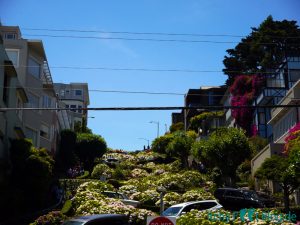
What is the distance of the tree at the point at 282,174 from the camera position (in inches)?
1087

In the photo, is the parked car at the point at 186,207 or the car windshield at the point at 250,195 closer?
the parked car at the point at 186,207

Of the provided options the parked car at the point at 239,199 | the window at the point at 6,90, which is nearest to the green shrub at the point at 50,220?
the parked car at the point at 239,199

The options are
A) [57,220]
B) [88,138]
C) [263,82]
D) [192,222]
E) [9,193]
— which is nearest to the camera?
[192,222]

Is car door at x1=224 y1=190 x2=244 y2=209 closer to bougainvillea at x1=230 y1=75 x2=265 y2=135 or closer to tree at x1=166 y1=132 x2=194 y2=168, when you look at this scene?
bougainvillea at x1=230 y1=75 x2=265 y2=135

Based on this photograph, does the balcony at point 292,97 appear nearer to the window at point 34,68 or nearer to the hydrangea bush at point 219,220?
the window at point 34,68

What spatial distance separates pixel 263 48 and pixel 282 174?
47924mm

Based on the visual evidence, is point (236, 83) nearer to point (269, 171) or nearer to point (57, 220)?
point (269, 171)

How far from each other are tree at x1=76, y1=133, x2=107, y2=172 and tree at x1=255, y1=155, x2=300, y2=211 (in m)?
46.8

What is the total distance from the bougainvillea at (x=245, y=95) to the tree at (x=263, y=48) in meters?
3.15

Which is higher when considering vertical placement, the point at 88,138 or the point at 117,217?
the point at 88,138

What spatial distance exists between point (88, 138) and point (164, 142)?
43.0 ft

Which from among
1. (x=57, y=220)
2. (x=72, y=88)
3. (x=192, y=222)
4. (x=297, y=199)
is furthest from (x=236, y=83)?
(x=72, y=88)

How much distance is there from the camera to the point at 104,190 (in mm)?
35125

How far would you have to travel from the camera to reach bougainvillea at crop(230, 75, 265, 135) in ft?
202
